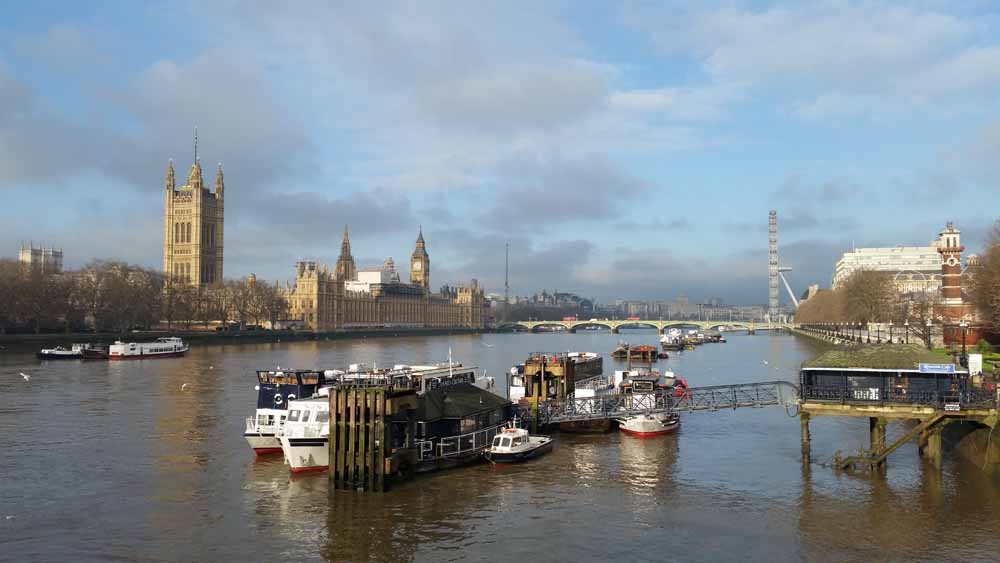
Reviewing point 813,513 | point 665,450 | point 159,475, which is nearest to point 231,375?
point 159,475

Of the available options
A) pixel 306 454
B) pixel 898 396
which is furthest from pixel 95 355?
pixel 898 396

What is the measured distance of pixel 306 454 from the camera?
3622 centimetres

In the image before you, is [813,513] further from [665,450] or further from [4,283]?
[4,283]

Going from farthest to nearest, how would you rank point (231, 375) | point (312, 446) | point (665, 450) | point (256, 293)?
1. point (256, 293)
2. point (231, 375)
3. point (665, 450)
4. point (312, 446)

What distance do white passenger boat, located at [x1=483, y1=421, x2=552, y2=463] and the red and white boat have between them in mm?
82464

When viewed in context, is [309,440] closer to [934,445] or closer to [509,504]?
[509,504]

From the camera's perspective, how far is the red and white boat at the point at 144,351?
108m

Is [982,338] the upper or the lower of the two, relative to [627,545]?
upper

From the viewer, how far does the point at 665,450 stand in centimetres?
4316

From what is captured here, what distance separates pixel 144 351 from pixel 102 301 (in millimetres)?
28070

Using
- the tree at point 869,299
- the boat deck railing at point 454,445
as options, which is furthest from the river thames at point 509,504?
the tree at point 869,299

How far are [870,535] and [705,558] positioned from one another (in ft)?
20.9

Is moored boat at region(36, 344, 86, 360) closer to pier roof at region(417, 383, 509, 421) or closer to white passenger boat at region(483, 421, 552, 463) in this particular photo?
pier roof at region(417, 383, 509, 421)

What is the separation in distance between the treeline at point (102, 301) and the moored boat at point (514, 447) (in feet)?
329
